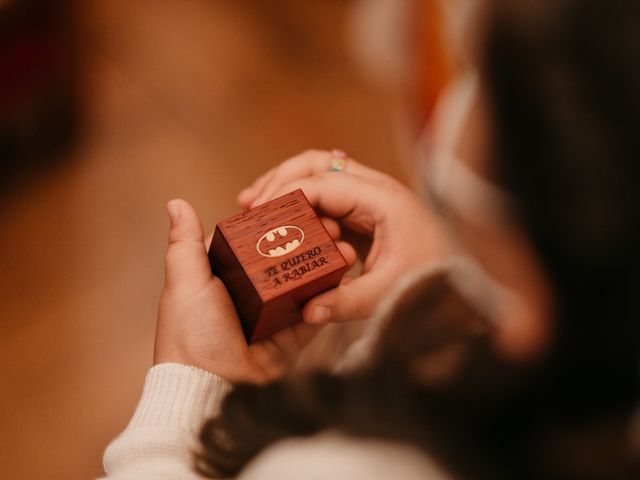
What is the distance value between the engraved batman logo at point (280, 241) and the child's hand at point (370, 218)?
0.11 meters

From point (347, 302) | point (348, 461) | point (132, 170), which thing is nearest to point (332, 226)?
point (347, 302)

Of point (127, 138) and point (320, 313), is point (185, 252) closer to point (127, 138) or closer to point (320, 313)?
point (320, 313)

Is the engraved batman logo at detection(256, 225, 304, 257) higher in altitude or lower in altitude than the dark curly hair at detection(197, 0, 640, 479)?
higher

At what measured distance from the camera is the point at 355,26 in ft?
6.58

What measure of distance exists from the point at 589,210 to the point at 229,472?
1.79ft

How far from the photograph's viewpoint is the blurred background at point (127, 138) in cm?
145

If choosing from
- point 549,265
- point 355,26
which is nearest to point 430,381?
point 549,265

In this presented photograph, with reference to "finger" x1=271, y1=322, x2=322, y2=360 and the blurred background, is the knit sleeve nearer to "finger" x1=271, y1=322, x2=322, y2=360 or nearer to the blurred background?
"finger" x1=271, y1=322, x2=322, y2=360

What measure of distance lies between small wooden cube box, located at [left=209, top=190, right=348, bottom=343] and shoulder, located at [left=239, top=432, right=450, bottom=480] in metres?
0.26

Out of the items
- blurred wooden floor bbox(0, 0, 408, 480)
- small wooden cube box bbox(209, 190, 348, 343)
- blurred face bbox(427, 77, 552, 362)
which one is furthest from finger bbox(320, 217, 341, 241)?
blurred wooden floor bbox(0, 0, 408, 480)

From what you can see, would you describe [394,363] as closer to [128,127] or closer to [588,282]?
[588,282]

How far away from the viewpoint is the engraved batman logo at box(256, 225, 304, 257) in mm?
879

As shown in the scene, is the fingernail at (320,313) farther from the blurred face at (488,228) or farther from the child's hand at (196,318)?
the blurred face at (488,228)

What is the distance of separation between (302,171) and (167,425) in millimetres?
488
